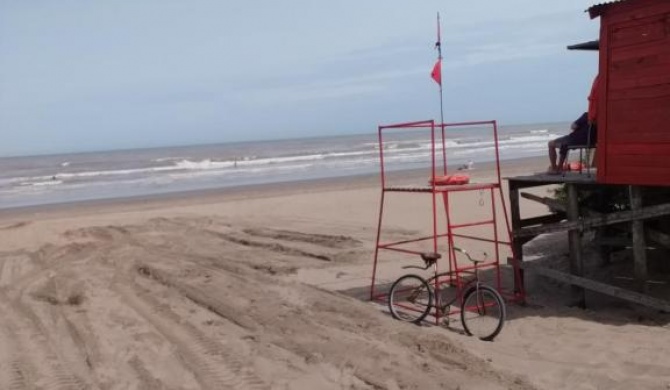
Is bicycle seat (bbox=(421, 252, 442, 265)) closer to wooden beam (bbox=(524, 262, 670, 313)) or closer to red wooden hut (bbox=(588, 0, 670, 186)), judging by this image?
wooden beam (bbox=(524, 262, 670, 313))

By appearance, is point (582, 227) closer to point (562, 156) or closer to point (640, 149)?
point (562, 156)

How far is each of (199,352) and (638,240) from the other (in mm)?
4971

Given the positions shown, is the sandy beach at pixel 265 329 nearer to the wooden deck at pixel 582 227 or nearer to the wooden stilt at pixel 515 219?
the wooden deck at pixel 582 227

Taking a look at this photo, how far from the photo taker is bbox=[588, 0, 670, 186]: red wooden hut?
22.9 feet

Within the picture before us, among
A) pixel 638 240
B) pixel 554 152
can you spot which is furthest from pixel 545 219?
pixel 638 240

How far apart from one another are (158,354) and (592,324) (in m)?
4.65

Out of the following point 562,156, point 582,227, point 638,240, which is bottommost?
point 638,240

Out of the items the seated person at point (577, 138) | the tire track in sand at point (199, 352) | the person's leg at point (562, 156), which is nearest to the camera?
the tire track in sand at point (199, 352)

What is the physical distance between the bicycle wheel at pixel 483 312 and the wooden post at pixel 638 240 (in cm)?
164

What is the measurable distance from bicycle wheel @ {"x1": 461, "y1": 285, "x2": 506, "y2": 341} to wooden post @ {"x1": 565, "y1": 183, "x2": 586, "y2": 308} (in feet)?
3.97

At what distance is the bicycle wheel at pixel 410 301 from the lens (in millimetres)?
7609

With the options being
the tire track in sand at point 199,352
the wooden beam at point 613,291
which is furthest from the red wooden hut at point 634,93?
the tire track in sand at point 199,352

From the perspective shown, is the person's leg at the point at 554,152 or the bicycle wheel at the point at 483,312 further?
the person's leg at the point at 554,152

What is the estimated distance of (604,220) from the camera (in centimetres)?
777
